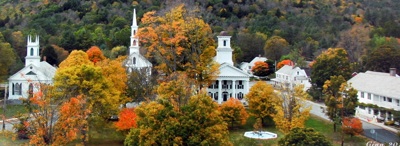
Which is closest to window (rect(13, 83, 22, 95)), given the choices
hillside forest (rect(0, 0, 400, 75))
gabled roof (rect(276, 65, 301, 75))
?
hillside forest (rect(0, 0, 400, 75))

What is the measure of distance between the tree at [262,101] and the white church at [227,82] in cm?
941

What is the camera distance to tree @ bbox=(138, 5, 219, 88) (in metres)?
41.6

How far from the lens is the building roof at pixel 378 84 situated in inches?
1705

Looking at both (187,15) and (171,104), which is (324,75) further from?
(171,104)

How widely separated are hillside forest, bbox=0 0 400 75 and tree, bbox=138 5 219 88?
79.4 feet

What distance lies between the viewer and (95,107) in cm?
3500

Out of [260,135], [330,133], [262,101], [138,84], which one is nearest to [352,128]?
[330,133]

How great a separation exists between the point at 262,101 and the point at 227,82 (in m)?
10.8

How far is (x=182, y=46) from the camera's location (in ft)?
140

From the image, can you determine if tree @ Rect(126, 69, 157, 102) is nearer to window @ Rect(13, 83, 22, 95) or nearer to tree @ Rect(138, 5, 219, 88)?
tree @ Rect(138, 5, 219, 88)

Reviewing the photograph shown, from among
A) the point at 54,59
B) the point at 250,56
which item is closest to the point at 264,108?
the point at 54,59

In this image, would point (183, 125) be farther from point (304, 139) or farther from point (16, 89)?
point (16, 89)

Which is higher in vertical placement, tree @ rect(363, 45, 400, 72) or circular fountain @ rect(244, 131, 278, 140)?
tree @ rect(363, 45, 400, 72)

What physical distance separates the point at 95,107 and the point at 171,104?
10.3 m
